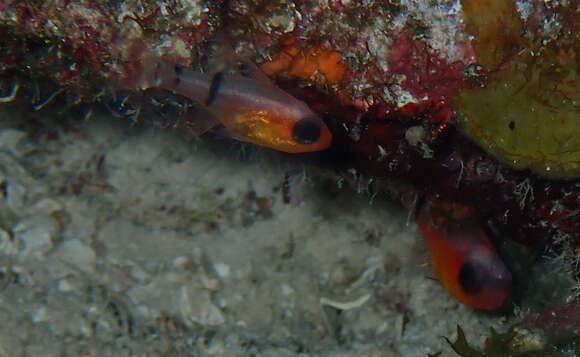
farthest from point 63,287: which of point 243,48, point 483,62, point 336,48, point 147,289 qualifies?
point 483,62

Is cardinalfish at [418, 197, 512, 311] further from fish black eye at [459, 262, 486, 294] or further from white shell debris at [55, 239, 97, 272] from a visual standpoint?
white shell debris at [55, 239, 97, 272]

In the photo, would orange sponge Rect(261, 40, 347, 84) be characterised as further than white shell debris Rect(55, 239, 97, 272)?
No

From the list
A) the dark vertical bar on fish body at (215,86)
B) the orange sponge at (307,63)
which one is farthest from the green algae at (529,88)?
the dark vertical bar on fish body at (215,86)

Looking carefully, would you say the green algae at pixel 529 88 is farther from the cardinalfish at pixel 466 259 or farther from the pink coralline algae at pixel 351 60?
the cardinalfish at pixel 466 259

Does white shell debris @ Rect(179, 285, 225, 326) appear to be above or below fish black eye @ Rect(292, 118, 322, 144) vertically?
below

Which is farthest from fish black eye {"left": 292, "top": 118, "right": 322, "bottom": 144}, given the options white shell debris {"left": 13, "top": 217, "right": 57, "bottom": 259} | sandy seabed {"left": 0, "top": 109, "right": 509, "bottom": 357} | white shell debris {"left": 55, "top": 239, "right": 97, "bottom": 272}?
white shell debris {"left": 13, "top": 217, "right": 57, "bottom": 259}

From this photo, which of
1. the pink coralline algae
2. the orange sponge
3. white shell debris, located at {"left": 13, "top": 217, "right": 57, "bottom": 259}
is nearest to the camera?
the pink coralline algae

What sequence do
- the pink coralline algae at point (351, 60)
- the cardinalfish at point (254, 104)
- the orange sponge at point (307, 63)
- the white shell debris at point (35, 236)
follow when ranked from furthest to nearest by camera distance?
the white shell debris at point (35, 236) → the cardinalfish at point (254, 104) → the orange sponge at point (307, 63) → the pink coralline algae at point (351, 60)
